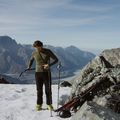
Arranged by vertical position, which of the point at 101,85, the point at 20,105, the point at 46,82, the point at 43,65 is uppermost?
the point at 43,65

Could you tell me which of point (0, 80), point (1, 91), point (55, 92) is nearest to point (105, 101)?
point (55, 92)

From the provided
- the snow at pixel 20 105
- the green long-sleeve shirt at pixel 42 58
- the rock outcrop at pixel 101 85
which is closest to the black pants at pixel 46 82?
the green long-sleeve shirt at pixel 42 58

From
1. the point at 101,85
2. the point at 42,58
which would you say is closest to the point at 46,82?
the point at 42,58

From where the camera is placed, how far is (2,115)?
14.5 m

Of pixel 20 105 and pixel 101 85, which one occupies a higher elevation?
pixel 101 85

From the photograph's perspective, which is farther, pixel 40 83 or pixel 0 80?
pixel 0 80

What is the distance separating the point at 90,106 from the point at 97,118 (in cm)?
78

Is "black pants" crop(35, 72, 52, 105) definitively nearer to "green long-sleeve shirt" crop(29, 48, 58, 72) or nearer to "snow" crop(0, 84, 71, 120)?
"green long-sleeve shirt" crop(29, 48, 58, 72)

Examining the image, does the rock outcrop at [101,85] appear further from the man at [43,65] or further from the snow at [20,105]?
→ the snow at [20,105]

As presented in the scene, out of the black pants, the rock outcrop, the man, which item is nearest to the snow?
the black pants

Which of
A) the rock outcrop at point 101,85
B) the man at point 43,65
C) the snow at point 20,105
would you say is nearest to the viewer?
the rock outcrop at point 101,85

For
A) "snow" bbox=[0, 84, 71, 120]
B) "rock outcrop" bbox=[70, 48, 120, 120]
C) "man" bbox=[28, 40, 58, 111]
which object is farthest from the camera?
"man" bbox=[28, 40, 58, 111]

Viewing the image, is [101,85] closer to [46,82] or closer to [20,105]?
[46,82]

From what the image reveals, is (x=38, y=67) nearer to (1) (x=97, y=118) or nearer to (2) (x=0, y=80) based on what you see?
(1) (x=97, y=118)
